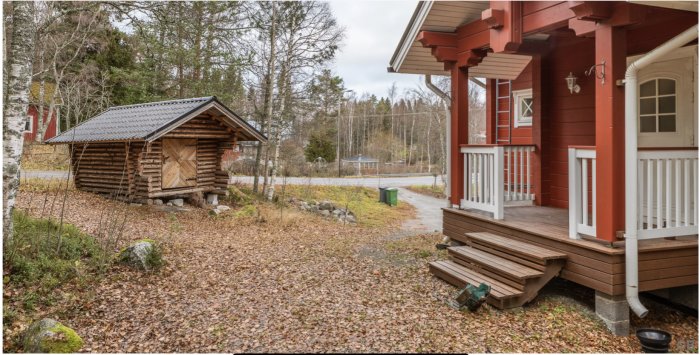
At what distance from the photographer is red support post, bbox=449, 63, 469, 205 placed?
6863 mm

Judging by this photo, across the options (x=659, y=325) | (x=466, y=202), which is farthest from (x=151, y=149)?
(x=659, y=325)

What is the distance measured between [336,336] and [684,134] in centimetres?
508

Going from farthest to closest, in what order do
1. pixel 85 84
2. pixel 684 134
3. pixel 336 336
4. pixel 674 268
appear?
1. pixel 85 84
2. pixel 684 134
3. pixel 674 268
4. pixel 336 336

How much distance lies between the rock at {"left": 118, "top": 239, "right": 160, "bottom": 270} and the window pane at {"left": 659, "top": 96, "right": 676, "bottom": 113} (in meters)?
6.85

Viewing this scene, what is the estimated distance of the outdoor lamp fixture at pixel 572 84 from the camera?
6.91 meters

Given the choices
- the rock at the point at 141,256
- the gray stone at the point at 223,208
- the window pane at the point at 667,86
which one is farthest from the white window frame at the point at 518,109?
the gray stone at the point at 223,208

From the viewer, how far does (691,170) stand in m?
4.75

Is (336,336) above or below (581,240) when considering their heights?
below

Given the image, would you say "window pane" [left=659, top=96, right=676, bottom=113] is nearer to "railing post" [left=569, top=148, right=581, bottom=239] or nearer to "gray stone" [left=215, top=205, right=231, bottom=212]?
"railing post" [left=569, top=148, right=581, bottom=239]

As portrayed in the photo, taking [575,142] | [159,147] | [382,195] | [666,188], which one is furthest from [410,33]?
[382,195]

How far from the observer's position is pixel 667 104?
602 centimetres

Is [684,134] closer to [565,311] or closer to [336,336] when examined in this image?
[565,311]

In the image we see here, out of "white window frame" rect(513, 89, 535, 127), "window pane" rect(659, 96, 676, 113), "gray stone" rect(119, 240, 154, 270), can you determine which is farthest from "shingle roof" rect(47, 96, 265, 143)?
"window pane" rect(659, 96, 676, 113)

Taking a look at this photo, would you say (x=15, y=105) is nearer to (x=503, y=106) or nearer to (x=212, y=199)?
(x=212, y=199)
